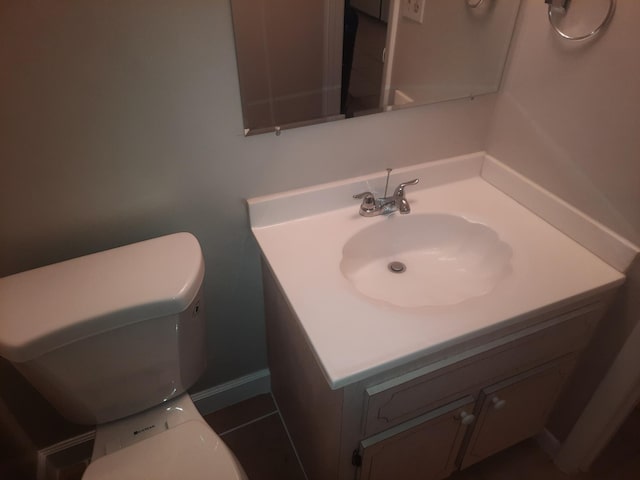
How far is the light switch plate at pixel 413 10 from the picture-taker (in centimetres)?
105

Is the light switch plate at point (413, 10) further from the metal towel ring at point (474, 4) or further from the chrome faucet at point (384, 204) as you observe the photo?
the chrome faucet at point (384, 204)

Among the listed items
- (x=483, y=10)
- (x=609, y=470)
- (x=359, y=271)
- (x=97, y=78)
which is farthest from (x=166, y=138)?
(x=609, y=470)

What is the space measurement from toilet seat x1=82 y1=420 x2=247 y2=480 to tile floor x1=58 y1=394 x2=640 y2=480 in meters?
0.50

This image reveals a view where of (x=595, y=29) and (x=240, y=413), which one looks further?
(x=240, y=413)

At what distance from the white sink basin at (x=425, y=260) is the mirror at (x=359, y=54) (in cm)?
34

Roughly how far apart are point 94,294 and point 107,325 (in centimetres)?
7

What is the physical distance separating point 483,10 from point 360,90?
398mm

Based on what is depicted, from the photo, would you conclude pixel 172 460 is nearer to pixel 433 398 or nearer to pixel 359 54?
pixel 433 398

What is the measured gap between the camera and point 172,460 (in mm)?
963

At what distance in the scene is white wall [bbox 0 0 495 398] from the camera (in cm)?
77

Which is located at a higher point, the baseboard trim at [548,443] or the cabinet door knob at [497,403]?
the cabinet door knob at [497,403]

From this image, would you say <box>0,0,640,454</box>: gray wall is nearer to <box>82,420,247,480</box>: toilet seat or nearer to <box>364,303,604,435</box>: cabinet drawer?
<box>364,303,604,435</box>: cabinet drawer

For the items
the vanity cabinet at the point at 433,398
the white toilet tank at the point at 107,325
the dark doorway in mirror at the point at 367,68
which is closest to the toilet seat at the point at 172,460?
the white toilet tank at the point at 107,325

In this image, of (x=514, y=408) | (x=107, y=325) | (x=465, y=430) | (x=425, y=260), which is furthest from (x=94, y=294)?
(x=514, y=408)
